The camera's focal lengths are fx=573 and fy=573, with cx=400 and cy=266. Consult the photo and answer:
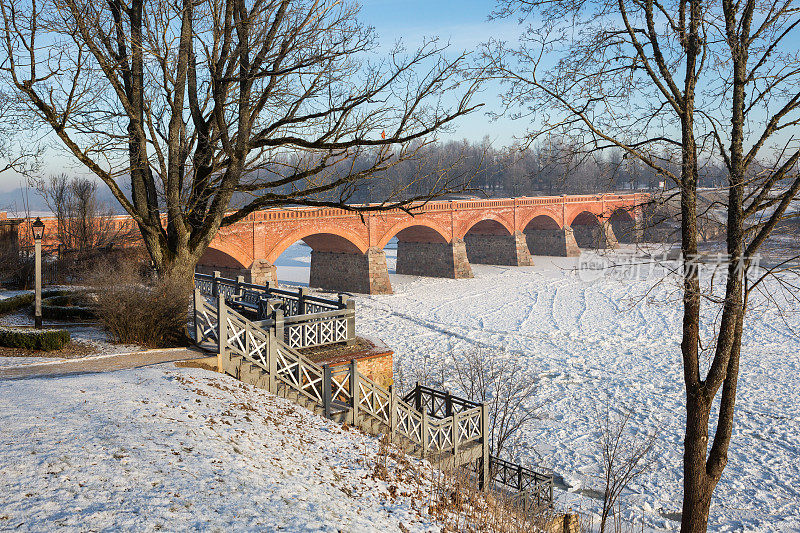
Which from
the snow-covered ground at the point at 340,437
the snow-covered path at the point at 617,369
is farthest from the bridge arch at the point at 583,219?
the snow-covered ground at the point at 340,437

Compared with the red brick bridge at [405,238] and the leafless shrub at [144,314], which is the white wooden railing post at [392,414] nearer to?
the leafless shrub at [144,314]

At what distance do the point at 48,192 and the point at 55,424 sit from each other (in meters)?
26.5

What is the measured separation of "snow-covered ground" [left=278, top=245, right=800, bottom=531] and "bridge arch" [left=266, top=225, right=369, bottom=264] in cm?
371

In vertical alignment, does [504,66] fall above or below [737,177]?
above

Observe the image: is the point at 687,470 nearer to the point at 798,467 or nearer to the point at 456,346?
the point at 798,467

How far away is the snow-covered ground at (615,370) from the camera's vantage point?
10469mm

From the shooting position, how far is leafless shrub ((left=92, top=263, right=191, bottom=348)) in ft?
33.7

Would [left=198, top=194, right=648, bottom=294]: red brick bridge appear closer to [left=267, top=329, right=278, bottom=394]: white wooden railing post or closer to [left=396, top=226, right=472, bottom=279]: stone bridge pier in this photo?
[left=396, top=226, right=472, bottom=279]: stone bridge pier

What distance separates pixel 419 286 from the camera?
116 ft

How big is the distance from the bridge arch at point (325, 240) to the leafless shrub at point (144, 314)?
17842 mm

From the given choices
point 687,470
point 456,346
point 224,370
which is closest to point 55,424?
point 224,370

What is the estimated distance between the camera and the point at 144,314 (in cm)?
1046

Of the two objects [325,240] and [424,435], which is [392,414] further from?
[325,240]

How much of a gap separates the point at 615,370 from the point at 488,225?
28.3m
